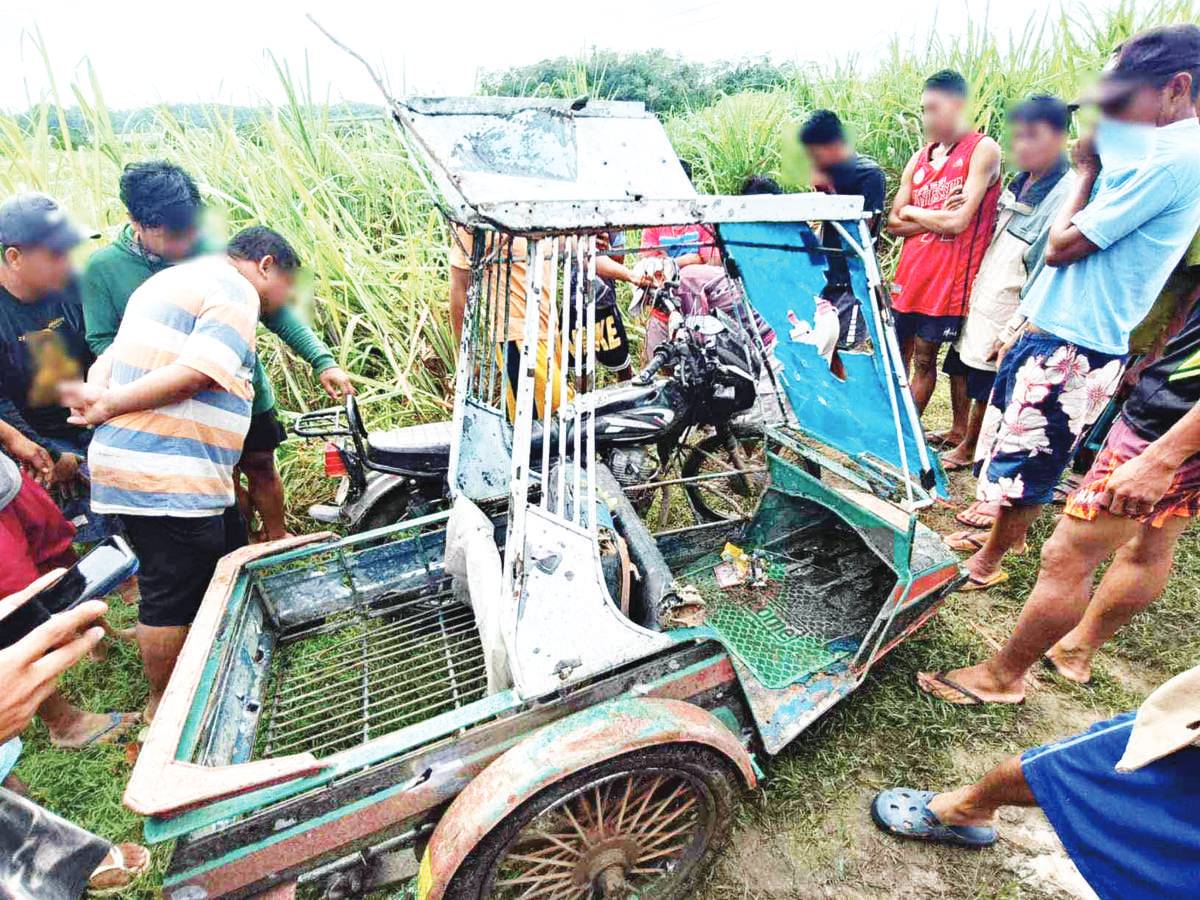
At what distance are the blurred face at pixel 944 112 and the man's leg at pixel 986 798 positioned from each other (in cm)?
354

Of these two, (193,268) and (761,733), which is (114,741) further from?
(761,733)

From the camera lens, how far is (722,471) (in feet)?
12.5

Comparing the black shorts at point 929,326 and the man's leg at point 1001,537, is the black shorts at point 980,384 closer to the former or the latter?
the black shorts at point 929,326

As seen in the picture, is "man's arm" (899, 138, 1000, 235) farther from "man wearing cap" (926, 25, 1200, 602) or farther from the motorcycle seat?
the motorcycle seat

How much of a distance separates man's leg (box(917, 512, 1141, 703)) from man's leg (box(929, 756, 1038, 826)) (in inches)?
22.6

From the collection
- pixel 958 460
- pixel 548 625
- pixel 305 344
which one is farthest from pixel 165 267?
pixel 958 460

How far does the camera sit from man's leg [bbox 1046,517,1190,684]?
7.60 feet

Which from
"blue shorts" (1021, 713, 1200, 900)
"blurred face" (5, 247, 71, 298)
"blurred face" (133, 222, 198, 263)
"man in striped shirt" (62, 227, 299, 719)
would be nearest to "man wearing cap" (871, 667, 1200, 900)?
"blue shorts" (1021, 713, 1200, 900)

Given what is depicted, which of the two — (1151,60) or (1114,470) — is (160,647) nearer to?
(1114,470)

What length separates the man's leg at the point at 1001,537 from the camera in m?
2.90

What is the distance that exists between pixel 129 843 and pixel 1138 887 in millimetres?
3122

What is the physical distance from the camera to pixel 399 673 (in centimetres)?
243

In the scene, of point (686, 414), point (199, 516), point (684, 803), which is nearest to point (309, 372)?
point (199, 516)

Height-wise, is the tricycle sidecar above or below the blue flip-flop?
above
